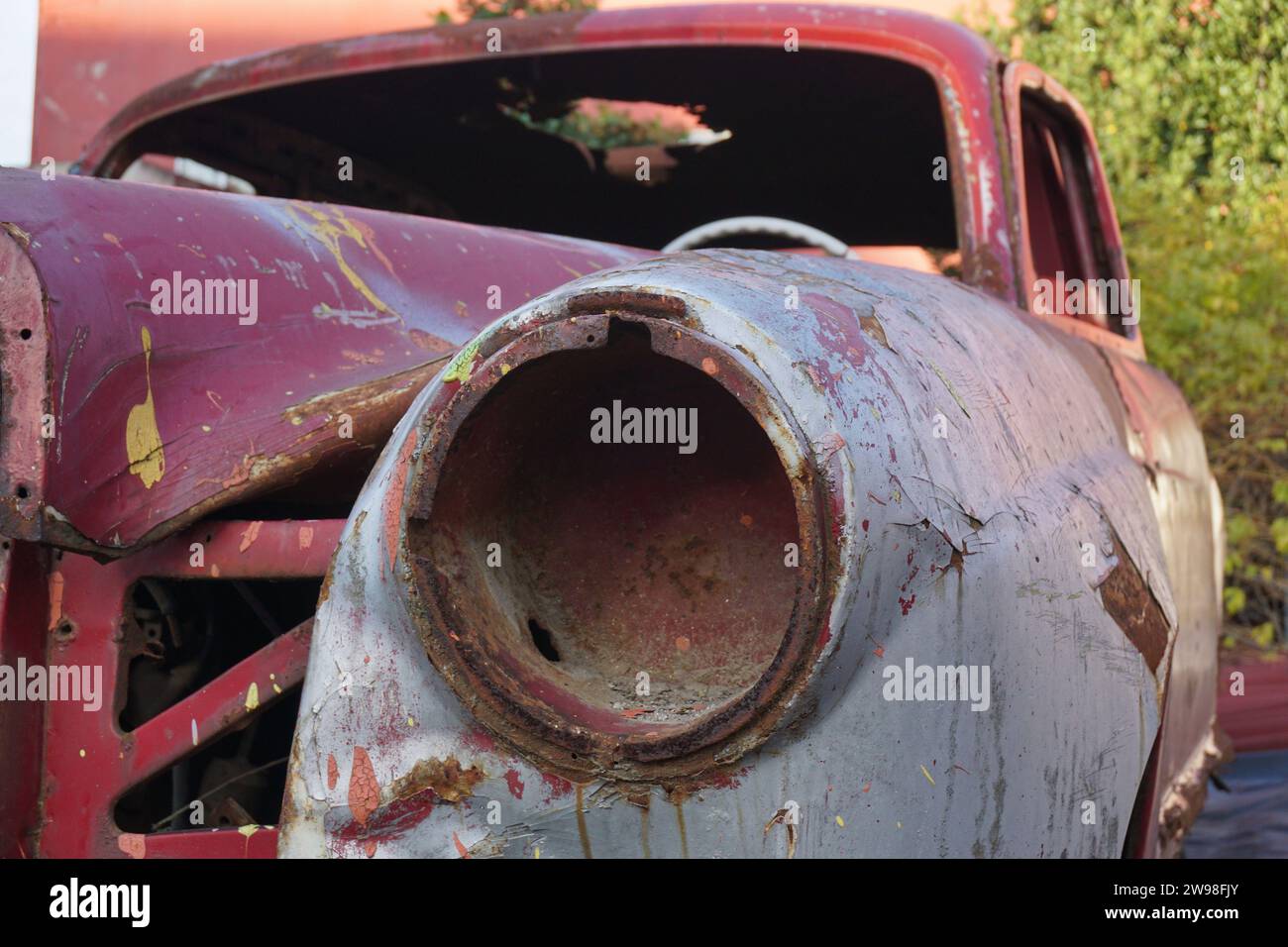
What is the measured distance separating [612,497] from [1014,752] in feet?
1.60

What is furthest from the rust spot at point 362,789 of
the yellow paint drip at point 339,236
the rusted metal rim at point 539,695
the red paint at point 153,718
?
the yellow paint drip at point 339,236

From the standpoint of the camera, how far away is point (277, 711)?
2016 millimetres

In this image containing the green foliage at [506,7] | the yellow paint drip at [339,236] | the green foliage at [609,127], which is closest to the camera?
the yellow paint drip at [339,236]

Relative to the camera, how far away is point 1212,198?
7.57 m

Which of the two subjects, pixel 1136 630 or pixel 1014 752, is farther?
pixel 1136 630

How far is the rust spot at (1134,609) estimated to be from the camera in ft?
5.62

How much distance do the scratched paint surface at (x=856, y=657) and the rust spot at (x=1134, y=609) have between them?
0.32 feet

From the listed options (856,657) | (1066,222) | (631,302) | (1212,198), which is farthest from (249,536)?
(1212,198)

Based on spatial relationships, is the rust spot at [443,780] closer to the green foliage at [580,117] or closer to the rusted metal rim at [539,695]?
the rusted metal rim at [539,695]

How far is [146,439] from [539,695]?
2.26 ft

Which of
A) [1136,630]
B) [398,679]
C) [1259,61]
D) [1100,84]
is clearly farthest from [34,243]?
[1100,84]

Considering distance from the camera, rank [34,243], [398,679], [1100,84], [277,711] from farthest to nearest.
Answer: [1100,84], [277,711], [34,243], [398,679]

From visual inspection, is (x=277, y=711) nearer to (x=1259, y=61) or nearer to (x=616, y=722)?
(x=616, y=722)
